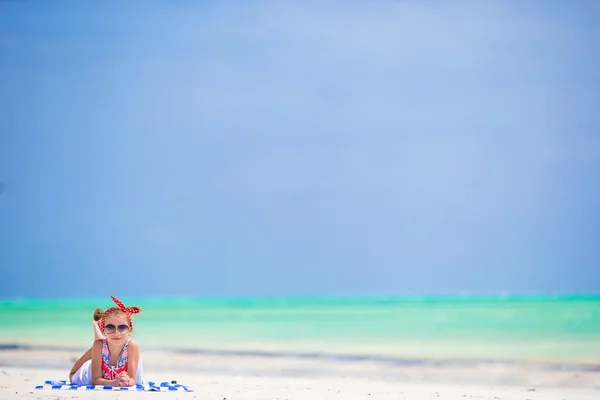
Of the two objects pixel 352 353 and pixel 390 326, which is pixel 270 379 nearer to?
pixel 352 353

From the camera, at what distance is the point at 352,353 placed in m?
11.1

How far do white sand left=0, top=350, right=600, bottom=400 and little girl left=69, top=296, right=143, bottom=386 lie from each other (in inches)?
8.8

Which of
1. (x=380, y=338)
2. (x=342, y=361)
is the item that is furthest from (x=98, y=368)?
(x=380, y=338)

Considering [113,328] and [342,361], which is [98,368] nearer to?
[113,328]

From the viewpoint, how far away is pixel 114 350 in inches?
250

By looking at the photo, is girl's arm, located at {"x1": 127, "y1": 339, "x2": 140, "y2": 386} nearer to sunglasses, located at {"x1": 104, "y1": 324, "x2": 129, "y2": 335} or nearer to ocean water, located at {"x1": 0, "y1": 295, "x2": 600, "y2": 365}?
sunglasses, located at {"x1": 104, "y1": 324, "x2": 129, "y2": 335}

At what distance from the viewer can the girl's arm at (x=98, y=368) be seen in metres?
6.30

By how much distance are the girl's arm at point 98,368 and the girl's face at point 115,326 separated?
11 cm

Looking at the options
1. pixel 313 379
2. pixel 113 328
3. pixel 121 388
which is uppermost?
pixel 113 328

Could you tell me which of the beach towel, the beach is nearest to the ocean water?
the beach

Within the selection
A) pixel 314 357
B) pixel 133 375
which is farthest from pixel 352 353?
pixel 133 375

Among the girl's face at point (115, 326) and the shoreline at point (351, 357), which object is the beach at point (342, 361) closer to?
the shoreline at point (351, 357)

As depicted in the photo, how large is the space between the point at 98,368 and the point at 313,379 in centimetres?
263

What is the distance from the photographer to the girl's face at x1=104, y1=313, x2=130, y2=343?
624cm
